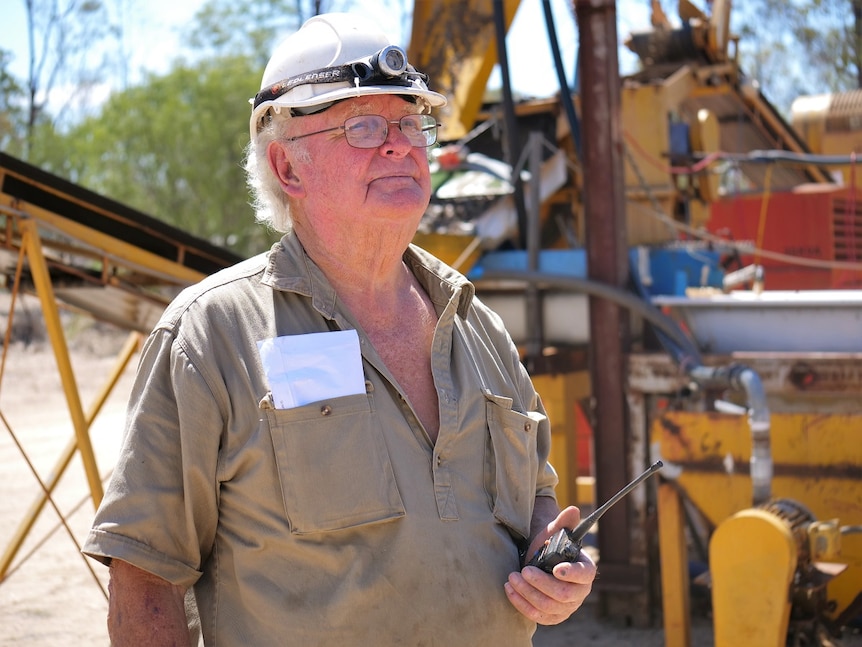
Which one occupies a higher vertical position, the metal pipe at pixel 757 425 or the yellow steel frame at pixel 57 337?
the yellow steel frame at pixel 57 337

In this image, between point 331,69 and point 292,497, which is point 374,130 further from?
point 292,497

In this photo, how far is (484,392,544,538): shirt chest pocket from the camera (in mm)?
2078

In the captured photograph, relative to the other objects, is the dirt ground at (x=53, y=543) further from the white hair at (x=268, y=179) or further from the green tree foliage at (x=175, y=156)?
the green tree foliage at (x=175, y=156)

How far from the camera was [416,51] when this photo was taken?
21.8 ft

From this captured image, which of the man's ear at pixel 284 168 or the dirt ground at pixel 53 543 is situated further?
the dirt ground at pixel 53 543

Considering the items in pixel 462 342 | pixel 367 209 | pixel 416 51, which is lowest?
pixel 462 342

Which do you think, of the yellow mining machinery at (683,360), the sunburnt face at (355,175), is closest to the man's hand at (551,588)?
the sunburnt face at (355,175)

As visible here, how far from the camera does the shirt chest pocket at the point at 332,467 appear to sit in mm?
1844

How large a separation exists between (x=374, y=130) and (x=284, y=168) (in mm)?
223

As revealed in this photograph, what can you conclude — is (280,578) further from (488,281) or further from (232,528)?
(488,281)

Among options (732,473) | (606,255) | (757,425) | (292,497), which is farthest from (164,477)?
(606,255)

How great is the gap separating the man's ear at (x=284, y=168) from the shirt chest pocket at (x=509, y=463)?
586 mm

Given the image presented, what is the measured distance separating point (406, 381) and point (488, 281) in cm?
374

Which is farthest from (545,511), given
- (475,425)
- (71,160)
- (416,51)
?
(71,160)
